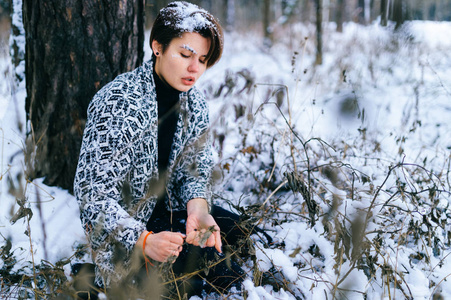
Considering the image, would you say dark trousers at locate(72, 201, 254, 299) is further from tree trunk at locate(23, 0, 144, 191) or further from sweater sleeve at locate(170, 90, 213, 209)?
tree trunk at locate(23, 0, 144, 191)

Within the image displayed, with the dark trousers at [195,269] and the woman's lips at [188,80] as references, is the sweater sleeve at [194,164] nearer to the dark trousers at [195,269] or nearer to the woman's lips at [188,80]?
the dark trousers at [195,269]

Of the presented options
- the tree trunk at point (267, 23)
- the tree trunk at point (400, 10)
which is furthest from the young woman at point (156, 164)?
the tree trunk at point (267, 23)

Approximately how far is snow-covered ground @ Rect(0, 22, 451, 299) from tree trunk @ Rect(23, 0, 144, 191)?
18 cm

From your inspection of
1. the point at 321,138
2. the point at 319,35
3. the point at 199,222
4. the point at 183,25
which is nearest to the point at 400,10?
the point at 321,138

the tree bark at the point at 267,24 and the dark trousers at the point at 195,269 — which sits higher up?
the tree bark at the point at 267,24

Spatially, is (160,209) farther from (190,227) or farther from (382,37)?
(382,37)

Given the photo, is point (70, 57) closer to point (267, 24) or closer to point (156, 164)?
point (156, 164)

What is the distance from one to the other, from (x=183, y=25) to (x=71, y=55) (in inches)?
33.2

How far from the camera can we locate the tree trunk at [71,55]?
194cm

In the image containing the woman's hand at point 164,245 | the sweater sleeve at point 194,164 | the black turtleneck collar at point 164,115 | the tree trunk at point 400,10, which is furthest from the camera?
the tree trunk at point 400,10

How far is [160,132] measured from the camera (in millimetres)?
1720

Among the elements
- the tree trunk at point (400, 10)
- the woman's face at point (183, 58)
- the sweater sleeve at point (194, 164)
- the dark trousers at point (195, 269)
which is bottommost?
the dark trousers at point (195, 269)

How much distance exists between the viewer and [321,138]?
2889mm

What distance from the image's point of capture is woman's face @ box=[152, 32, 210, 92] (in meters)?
1.51
